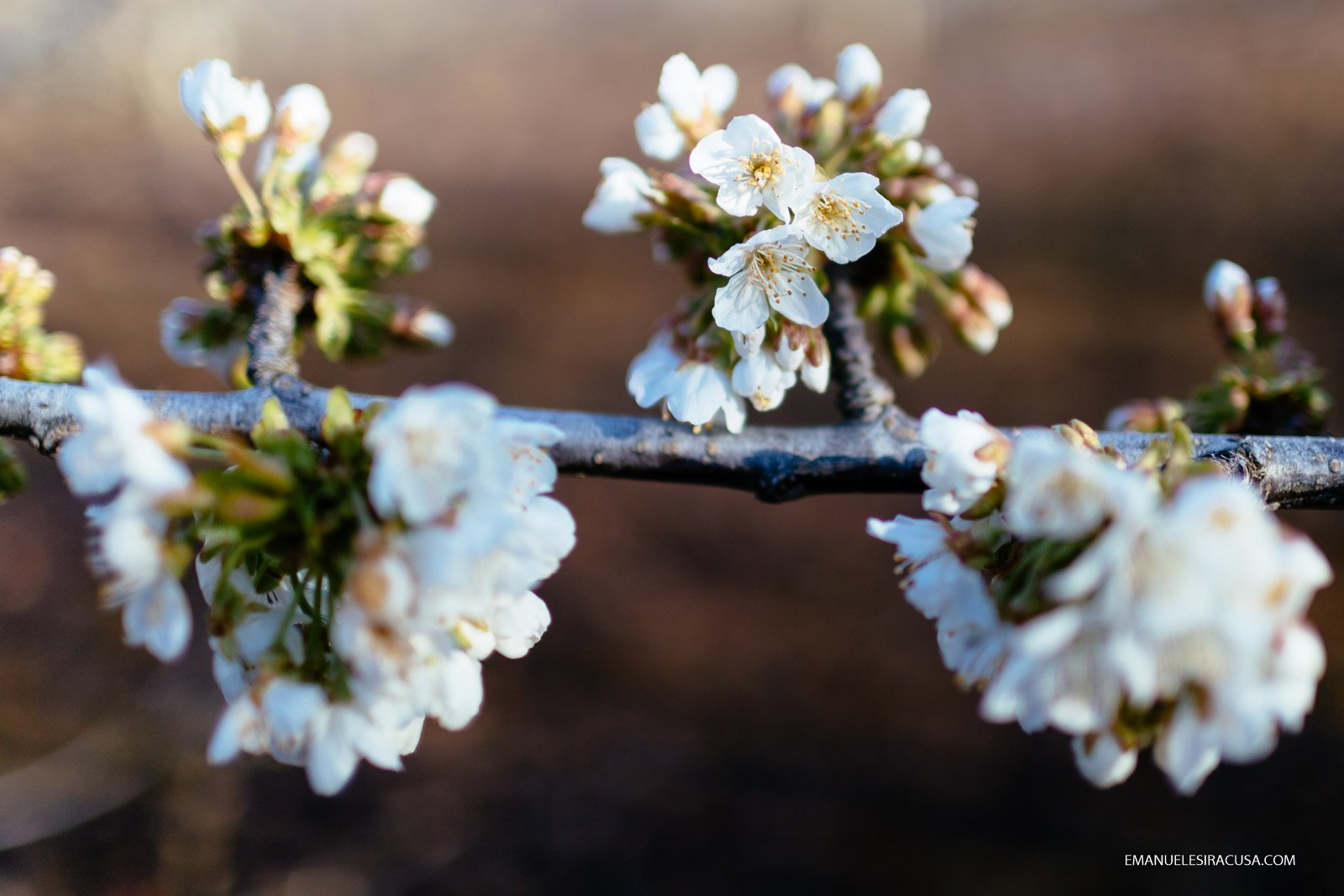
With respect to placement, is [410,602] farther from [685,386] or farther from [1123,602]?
[1123,602]

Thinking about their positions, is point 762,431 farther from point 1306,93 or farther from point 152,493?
point 1306,93

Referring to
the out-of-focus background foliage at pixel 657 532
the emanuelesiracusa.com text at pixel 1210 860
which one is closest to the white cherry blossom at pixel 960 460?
the out-of-focus background foliage at pixel 657 532

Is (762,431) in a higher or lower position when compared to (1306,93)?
lower

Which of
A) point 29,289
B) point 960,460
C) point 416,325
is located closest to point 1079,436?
point 960,460

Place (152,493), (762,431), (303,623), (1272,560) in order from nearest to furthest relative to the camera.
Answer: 1. (1272,560)
2. (152,493)
3. (303,623)
4. (762,431)

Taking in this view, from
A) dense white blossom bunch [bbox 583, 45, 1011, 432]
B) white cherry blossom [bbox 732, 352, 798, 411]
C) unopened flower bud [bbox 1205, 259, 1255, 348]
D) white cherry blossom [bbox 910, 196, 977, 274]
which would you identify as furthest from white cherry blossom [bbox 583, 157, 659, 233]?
unopened flower bud [bbox 1205, 259, 1255, 348]

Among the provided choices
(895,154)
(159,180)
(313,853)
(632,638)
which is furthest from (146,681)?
(159,180)

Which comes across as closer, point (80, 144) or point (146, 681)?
point (146, 681)
